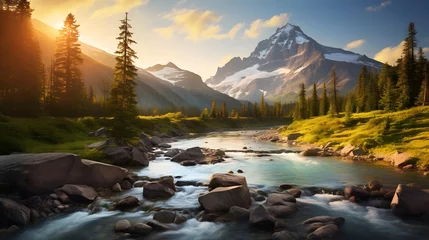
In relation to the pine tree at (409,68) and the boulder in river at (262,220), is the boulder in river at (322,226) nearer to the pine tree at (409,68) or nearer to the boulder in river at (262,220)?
the boulder in river at (262,220)

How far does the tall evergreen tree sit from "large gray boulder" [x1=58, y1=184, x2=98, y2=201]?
4115 centimetres

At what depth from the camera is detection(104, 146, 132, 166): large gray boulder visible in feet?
95.2

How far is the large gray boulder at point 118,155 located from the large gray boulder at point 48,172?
872cm

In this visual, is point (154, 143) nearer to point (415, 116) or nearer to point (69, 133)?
point (69, 133)

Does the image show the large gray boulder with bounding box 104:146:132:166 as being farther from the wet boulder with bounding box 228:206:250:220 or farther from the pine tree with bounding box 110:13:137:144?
the wet boulder with bounding box 228:206:250:220

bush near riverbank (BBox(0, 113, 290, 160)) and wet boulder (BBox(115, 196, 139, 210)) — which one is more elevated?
bush near riverbank (BBox(0, 113, 290, 160))

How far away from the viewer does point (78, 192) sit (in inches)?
682

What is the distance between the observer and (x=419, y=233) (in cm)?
1302

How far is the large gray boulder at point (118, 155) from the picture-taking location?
29031mm

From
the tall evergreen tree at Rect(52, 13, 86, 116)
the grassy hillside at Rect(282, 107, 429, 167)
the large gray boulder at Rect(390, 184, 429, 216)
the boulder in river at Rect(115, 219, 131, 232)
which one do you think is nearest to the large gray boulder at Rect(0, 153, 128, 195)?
the boulder in river at Rect(115, 219, 131, 232)

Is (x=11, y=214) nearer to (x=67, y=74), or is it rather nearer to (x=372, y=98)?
(x=67, y=74)

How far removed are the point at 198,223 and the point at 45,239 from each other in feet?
23.7

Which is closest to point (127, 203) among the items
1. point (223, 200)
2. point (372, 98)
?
point (223, 200)

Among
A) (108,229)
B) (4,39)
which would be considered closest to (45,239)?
(108,229)
